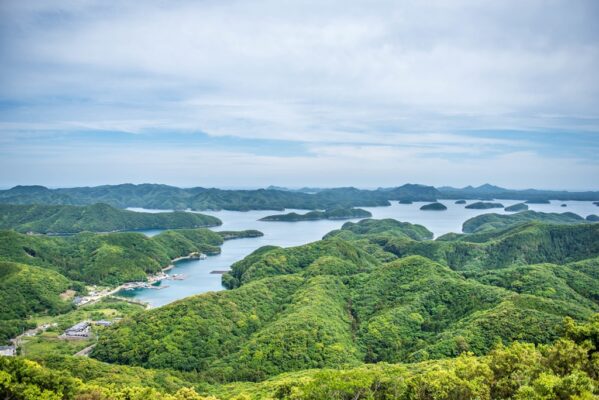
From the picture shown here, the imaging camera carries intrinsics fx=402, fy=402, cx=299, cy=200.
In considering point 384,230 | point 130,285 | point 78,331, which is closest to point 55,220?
point 130,285

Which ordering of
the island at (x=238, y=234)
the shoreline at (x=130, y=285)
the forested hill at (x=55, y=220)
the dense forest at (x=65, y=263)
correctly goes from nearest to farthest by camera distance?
1. the dense forest at (x=65, y=263)
2. the shoreline at (x=130, y=285)
3. the forested hill at (x=55, y=220)
4. the island at (x=238, y=234)

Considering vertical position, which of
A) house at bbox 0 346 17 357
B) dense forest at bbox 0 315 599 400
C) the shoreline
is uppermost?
dense forest at bbox 0 315 599 400

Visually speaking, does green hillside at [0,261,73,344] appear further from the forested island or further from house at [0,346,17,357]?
house at [0,346,17,357]

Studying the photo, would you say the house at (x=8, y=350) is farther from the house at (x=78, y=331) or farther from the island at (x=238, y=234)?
the island at (x=238, y=234)

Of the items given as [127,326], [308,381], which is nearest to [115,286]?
[127,326]

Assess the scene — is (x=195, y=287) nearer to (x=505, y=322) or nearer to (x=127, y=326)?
(x=127, y=326)

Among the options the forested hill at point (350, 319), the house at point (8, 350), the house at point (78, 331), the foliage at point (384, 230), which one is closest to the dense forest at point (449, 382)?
the forested hill at point (350, 319)

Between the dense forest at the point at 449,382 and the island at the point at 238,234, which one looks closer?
the dense forest at the point at 449,382

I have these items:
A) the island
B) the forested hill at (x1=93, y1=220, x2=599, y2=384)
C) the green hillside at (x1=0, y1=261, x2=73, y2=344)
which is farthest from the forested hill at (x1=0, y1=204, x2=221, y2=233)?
the forested hill at (x1=93, y1=220, x2=599, y2=384)

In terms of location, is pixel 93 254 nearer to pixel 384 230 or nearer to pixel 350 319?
pixel 350 319
